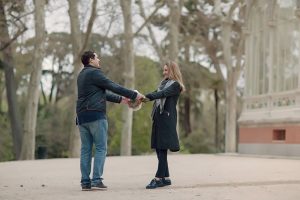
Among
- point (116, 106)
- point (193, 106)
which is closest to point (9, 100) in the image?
point (116, 106)

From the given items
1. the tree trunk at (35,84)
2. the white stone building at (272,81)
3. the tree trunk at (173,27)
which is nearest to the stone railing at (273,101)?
the white stone building at (272,81)

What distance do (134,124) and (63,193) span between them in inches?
1319

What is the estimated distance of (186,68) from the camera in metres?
36.9

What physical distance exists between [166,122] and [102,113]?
0.96 m

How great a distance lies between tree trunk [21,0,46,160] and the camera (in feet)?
75.4

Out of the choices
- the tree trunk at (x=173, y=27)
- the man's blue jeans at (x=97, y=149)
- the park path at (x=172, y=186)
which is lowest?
the park path at (x=172, y=186)

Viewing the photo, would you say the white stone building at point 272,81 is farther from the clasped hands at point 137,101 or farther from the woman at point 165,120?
the clasped hands at point 137,101

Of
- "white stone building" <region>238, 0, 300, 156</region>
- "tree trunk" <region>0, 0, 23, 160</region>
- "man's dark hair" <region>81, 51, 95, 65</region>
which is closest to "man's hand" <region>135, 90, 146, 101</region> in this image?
"man's dark hair" <region>81, 51, 95, 65</region>

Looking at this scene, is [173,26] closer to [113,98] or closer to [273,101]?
[273,101]

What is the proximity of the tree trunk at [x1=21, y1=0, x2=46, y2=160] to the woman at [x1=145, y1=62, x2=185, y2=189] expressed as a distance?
1480cm

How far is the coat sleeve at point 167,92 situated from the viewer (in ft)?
28.4

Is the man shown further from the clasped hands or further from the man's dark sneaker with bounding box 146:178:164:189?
the man's dark sneaker with bounding box 146:178:164:189

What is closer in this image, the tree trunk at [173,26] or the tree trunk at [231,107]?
the tree trunk at [173,26]

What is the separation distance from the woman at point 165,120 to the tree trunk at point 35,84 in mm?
14798
